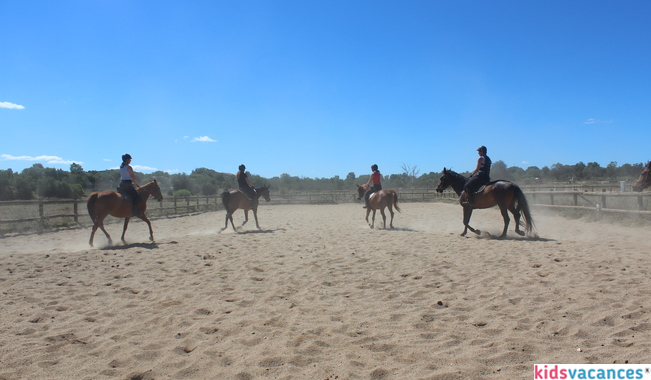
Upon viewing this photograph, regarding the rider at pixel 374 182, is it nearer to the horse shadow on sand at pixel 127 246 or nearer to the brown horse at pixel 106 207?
the horse shadow on sand at pixel 127 246

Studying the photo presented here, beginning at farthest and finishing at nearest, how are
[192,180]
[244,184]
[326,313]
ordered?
[192,180], [244,184], [326,313]

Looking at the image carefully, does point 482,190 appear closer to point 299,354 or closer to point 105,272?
point 299,354

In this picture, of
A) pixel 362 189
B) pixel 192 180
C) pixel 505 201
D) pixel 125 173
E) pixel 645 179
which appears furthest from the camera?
pixel 192 180

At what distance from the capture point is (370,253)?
723cm

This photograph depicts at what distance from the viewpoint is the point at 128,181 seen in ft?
31.2

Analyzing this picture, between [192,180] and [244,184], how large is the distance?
1400 inches

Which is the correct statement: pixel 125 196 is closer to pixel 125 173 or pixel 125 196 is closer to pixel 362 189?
pixel 125 173

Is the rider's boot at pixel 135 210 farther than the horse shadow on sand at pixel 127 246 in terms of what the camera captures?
Yes

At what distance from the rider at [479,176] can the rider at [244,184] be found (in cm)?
720

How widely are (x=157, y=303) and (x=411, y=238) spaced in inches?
245

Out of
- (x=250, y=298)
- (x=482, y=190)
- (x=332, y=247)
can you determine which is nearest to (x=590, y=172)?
(x=482, y=190)

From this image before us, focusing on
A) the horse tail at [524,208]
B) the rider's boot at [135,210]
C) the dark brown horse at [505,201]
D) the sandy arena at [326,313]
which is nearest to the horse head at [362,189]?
the dark brown horse at [505,201]

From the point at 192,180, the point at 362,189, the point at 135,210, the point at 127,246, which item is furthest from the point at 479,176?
the point at 192,180

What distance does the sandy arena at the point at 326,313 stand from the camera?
283 centimetres
